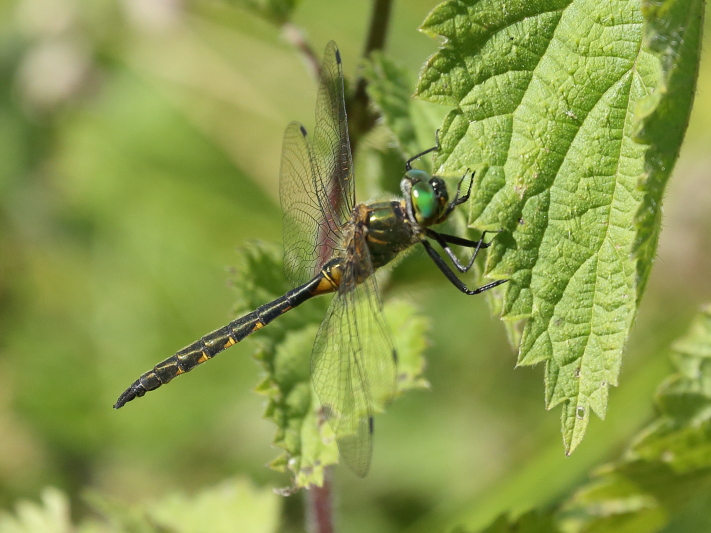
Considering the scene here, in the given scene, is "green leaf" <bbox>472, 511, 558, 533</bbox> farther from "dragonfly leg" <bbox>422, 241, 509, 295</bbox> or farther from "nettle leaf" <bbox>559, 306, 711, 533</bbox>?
"dragonfly leg" <bbox>422, 241, 509, 295</bbox>

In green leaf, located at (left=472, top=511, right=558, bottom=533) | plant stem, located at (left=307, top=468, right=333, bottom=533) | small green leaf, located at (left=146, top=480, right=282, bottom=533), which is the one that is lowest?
green leaf, located at (left=472, top=511, right=558, bottom=533)

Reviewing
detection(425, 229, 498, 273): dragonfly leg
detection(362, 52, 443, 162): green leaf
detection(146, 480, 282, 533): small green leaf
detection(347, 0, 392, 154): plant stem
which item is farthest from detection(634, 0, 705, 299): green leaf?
detection(146, 480, 282, 533): small green leaf

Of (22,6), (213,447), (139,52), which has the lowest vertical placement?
(213,447)

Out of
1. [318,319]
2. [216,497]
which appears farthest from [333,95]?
[216,497]

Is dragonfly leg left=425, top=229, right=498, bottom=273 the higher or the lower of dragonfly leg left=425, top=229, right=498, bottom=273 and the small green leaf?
the higher

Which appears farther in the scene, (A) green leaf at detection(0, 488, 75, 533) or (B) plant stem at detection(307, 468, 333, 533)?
(A) green leaf at detection(0, 488, 75, 533)

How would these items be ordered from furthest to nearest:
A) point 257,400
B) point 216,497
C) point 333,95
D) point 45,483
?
point 257,400, point 45,483, point 216,497, point 333,95

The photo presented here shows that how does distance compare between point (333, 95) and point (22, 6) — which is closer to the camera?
point (333, 95)

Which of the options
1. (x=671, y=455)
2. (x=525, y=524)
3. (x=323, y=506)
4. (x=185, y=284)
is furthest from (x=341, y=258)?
(x=185, y=284)

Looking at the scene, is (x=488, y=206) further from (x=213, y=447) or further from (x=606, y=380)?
(x=213, y=447)
